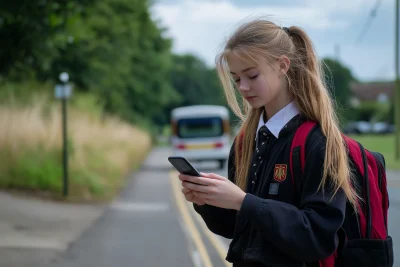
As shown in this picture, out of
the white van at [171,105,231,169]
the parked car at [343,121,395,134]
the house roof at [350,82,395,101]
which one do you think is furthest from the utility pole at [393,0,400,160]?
the house roof at [350,82,395,101]

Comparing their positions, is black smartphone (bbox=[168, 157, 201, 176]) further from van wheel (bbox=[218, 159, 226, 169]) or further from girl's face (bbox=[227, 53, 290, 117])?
van wheel (bbox=[218, 159, 226, 169])

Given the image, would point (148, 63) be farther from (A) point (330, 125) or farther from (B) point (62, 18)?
(A) point (330, 125)

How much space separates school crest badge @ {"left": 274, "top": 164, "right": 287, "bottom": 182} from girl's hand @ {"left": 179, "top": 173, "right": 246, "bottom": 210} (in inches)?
5.6

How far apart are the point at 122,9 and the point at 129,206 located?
548 inches

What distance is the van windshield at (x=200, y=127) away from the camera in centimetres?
3102

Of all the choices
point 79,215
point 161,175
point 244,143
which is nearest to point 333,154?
point 244,143

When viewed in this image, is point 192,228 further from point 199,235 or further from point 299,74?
point 299,74

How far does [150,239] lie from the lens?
36.1 ft

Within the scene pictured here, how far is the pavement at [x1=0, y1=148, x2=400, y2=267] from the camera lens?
903cm

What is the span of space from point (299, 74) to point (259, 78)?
0.16m

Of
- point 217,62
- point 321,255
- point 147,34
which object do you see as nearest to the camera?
point 321,255

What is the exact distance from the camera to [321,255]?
2383 millimetres

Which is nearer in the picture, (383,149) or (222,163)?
(383,149)

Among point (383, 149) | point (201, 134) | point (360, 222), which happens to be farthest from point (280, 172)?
point (201, 134)
